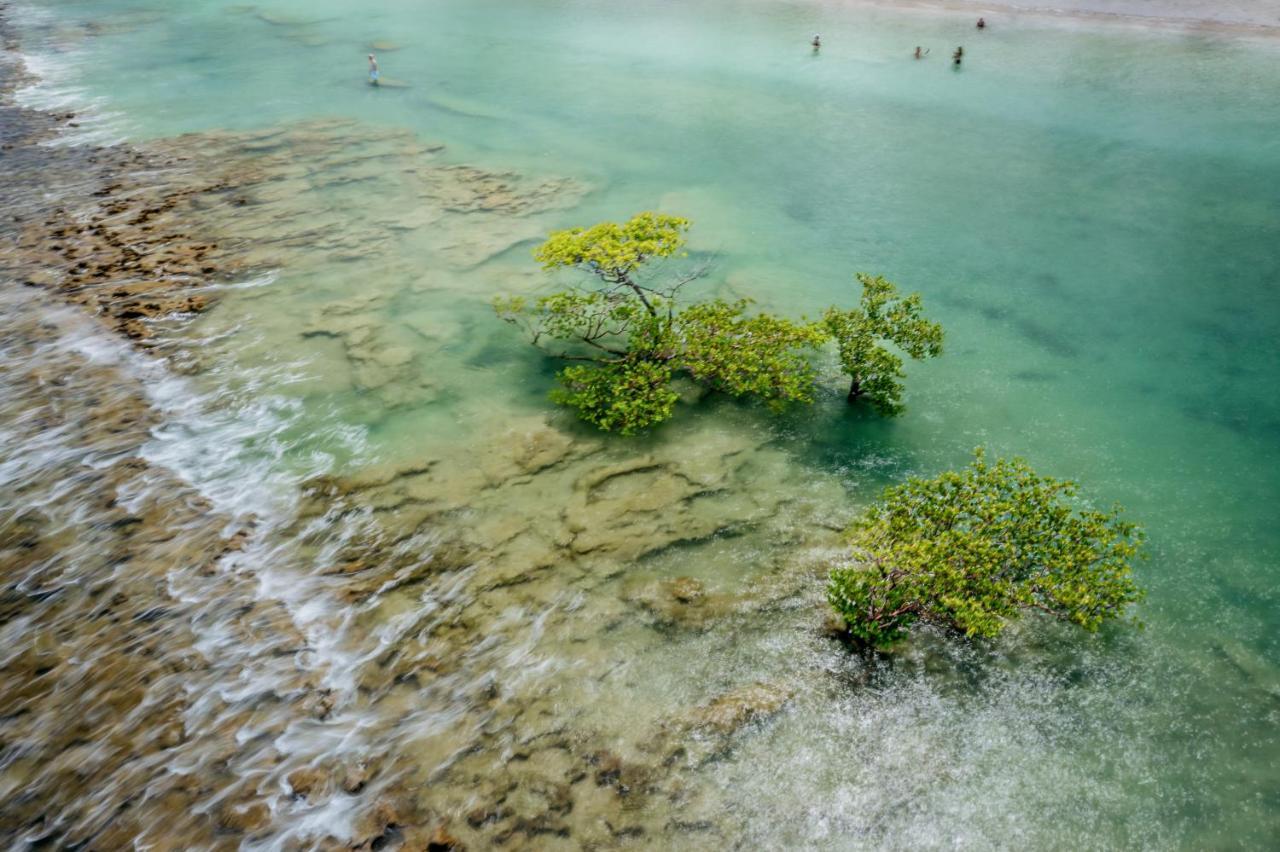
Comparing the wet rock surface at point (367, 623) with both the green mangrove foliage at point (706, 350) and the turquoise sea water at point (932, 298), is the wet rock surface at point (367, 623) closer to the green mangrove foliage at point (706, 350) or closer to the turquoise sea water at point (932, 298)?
the turquoise sea water at point (932, 298)

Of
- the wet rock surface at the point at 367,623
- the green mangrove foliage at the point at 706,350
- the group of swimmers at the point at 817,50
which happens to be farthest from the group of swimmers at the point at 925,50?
the wet rock surface at the point at 367,623

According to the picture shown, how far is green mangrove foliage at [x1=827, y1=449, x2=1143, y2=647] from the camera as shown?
8.59m

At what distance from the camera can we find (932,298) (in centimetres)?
1673

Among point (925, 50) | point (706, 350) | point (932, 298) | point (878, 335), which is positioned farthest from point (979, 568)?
point (925, 50)

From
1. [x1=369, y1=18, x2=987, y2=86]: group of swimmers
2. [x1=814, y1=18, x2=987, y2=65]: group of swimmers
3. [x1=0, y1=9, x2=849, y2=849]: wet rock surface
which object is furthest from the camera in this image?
[x1=814, y1=18, x2=987, y2=65]: group of swimmers

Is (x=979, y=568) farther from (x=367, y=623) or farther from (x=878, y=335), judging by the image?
(x=367, y=623)

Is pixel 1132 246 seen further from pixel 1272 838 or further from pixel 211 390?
pixel 211 390

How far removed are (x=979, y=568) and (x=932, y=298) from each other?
960 centimetres

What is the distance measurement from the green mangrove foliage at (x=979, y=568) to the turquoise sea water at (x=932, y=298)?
2.11 ft

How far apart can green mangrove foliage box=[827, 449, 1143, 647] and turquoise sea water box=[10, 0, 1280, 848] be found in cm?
64

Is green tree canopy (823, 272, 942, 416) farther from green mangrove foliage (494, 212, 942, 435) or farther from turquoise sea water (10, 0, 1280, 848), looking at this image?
turquoise sea water (10, 0, 1280, 848)

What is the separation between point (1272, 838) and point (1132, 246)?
1527cm

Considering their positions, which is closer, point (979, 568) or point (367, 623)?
point (979, 568)

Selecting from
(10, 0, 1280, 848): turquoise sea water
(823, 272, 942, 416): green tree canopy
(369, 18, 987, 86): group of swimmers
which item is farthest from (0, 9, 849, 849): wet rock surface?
(369, 18, 987, 86): group of swimmers
